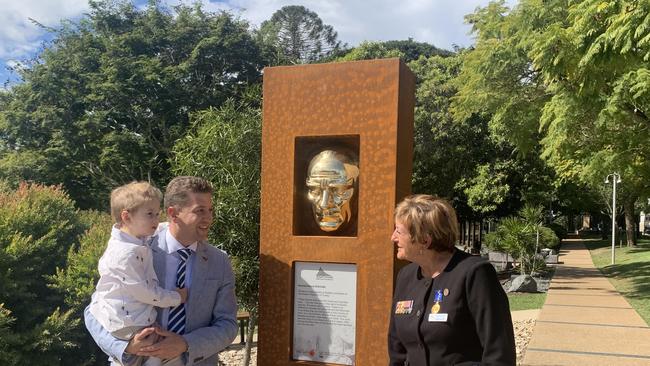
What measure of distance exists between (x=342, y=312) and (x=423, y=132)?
1839 centimetres

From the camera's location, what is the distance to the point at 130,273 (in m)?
2.49

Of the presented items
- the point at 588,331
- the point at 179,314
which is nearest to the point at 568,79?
the point at 588,331

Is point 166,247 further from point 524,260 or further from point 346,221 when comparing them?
point 524,260

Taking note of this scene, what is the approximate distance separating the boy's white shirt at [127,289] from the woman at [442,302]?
1042 millimetres

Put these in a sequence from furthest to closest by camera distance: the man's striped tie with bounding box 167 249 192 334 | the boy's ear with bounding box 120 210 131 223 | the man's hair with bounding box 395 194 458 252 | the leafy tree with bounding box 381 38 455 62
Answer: the leafy tree with bounding box 381 38 455 62, the man's striped tie with bounding box 167 249 192 334, the boy's ear with bounding box 120 210 131 223, the man's hair with bounding box 395 194 458 252

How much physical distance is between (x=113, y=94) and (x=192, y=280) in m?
21.5

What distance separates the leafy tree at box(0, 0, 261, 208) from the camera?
881 inches

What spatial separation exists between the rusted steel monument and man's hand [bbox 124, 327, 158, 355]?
1.24 meters

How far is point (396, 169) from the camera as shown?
11.3 feet

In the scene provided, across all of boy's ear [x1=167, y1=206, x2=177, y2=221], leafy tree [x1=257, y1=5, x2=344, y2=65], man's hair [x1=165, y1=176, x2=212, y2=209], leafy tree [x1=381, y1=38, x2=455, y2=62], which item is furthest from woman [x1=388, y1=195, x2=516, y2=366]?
leafy tree [x1=381, y1=38, x2=455, y2=62]

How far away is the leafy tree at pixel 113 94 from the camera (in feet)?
73.4

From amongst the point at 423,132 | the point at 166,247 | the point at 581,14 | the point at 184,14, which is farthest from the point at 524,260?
the point at 184,14

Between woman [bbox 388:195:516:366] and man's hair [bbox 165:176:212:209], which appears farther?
man's hair [bbox 165:176:212:209]

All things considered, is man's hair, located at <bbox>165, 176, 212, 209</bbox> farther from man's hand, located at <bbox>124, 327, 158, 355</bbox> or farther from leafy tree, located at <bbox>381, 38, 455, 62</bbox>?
leafy tree, located at <bbox>381, 38, 455, 62</bbox>
